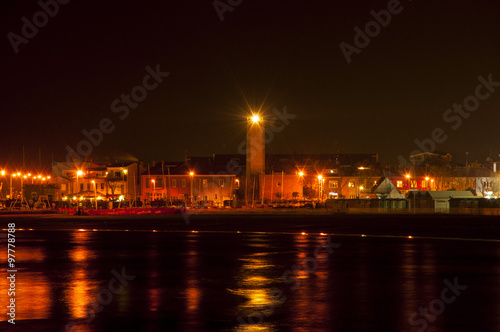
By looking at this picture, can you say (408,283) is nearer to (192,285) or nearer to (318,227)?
(192,285)

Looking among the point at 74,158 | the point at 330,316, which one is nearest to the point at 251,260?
the point at 330,316

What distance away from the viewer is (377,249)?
84.4 ft

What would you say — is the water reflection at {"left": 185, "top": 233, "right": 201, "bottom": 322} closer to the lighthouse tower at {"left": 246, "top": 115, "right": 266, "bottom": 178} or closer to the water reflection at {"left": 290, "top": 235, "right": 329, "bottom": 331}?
the water reflection at {"left": 290, "top": 235, "right": 329, "bottom": 331}

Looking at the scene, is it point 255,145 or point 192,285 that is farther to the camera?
point 255,145

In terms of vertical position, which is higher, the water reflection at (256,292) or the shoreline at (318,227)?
the shoreline at (318,227)

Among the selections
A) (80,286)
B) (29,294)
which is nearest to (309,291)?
(80,286)

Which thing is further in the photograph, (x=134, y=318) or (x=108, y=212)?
(x=108, y=212)

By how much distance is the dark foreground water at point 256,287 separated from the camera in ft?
39.4

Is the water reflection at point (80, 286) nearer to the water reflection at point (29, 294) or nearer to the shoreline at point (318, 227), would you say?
the water reflection at point (29, 294)

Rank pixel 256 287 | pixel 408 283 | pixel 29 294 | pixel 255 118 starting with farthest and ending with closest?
1. pixel 255 118
2. pixel 408 283
3. pixel 256 287
4. pixel 29 294

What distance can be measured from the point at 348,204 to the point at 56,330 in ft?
194

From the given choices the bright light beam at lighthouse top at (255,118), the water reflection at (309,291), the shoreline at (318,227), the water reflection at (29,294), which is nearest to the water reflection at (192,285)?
the water reflection at (309,291)

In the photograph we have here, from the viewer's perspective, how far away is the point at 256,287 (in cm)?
1602

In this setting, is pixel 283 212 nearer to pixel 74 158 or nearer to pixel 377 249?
pixel 377 249
